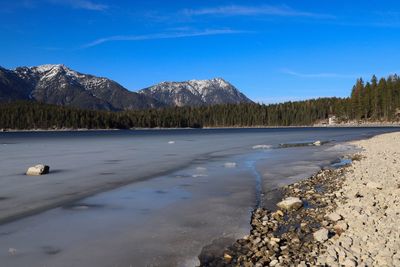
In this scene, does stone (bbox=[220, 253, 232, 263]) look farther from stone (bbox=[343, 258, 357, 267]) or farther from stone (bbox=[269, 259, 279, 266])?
stone (bbox=[343, 258, 357, 267])

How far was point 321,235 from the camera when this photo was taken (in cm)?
1088

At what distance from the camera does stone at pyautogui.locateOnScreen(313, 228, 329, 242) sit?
35.2ft

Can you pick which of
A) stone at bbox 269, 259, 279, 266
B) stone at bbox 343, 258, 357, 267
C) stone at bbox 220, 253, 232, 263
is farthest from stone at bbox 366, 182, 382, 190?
stone at bbox 220, 253, 232, 263

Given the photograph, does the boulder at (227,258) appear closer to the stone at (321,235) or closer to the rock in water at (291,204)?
the stone at (321,235)

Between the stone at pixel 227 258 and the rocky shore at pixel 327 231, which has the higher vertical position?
the rocky shore at pixel 327 231

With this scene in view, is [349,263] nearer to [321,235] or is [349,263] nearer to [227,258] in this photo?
[321,235]

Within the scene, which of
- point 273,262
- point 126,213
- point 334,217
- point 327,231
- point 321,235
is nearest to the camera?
point 273,262

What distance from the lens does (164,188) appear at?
2005 centimetres

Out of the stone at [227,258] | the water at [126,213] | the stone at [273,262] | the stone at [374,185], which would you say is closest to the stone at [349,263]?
the stone at [273,262]

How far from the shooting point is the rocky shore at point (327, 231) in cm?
922

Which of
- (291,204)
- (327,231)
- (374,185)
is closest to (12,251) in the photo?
(327,231)

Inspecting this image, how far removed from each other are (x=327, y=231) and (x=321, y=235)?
315 mm

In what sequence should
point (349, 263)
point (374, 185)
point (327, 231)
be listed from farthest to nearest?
point (374, 185)
point (327, 231)
point (349, 263)

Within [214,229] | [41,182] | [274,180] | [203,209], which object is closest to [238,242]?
[214,229]
